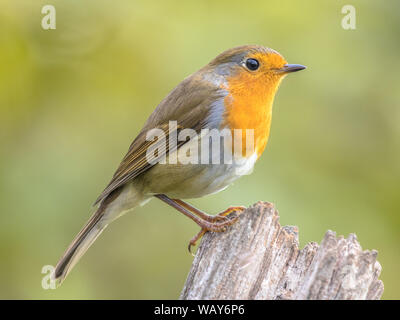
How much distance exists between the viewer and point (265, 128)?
409 centimetres

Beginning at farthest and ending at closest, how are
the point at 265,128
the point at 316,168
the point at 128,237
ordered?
the point at 128,237 < the point at 316,168 < the point at 265,128

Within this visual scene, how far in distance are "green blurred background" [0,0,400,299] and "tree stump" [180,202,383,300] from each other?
1.06 meters

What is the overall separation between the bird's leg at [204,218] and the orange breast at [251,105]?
0.45 meters

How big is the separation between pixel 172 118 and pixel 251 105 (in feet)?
1.85

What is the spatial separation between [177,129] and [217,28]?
1072 mm

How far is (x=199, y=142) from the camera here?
3949mm

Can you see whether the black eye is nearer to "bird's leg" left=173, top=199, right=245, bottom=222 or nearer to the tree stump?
"bird's leg" left=173, top=199, right=245, bottom=222

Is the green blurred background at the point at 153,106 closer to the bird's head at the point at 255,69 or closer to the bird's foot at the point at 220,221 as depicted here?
the bird's foot at the point at 220,221

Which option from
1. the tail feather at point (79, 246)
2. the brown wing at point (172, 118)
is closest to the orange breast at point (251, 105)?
the brown wing at point (172, 118)

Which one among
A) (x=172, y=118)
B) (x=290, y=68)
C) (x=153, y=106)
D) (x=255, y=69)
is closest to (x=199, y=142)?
(x=172, y=118)

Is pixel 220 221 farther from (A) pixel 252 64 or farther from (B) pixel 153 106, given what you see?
(B) pixel 153 106

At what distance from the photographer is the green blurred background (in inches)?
171
